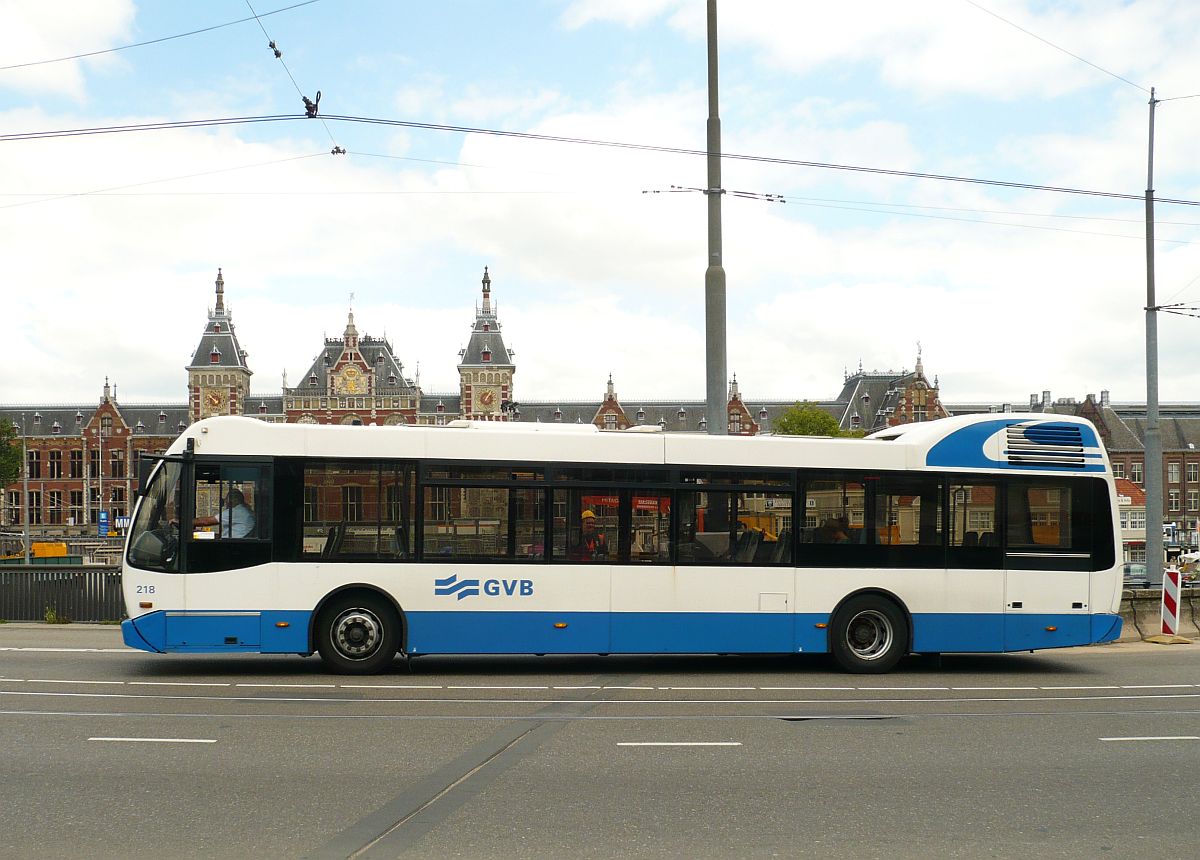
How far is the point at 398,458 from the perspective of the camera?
12750 millimetres

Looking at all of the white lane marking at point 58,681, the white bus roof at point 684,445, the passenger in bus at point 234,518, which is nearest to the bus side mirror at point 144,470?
the white bus roof at point 684,445

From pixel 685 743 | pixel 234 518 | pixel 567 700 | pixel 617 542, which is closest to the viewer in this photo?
pixel 685 743

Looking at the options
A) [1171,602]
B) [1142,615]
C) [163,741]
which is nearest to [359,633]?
[163,741]

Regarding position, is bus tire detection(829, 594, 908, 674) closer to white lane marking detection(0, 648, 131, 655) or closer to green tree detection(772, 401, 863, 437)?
white lane marking detection(0, 648, 131, 655)

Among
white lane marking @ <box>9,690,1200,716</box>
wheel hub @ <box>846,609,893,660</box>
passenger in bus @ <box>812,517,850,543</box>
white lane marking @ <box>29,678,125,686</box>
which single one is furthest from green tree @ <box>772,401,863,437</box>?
white lane marking @ <box>29,678,125,686</box>

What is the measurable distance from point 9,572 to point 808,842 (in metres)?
17.4

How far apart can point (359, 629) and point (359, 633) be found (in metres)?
0.05

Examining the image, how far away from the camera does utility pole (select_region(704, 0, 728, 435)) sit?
49.7 ft

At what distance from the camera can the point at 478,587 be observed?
1275cm

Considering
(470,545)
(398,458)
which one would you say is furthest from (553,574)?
(398,458)

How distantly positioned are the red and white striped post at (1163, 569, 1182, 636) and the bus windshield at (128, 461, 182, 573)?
14357 millimetres

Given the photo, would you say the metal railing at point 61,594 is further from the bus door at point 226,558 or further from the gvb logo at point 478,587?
the gvb logo at point 478,587

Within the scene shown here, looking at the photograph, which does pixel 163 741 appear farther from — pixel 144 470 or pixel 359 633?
pixel 144 470

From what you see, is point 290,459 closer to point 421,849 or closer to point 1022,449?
point 421,849
